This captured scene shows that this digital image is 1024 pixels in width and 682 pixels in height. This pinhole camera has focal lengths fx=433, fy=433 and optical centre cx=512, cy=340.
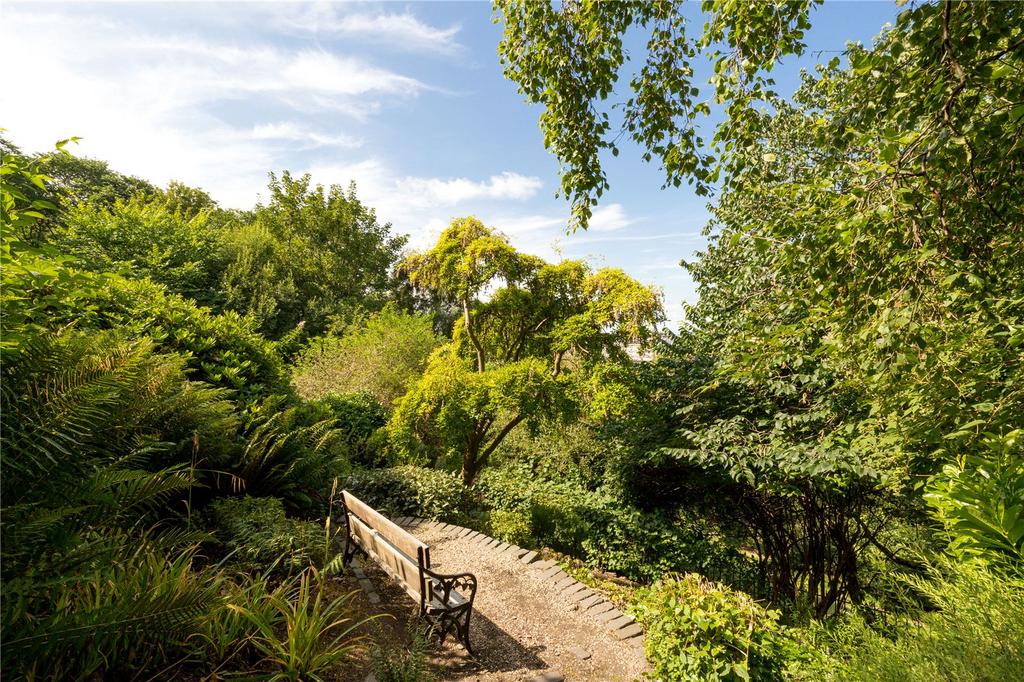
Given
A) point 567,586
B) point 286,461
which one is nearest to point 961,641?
point 567,586

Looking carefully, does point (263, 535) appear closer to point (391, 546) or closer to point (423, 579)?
point (391, 546)

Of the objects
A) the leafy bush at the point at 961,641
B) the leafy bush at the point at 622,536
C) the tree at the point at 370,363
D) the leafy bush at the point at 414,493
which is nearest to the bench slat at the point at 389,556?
the leafy bush at the point at 414,493

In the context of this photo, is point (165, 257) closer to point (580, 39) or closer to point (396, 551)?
point (396, 551)

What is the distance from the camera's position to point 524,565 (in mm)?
5750

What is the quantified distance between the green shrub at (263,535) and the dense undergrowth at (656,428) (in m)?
0.04

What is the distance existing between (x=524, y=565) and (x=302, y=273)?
19.6 metres

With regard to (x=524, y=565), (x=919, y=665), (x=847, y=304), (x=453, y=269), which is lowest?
(x=524, y=565)

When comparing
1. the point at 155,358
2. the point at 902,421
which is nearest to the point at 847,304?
the point at 902,421

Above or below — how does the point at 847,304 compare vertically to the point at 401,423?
above

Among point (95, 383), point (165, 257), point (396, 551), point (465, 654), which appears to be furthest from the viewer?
point (165, 257)

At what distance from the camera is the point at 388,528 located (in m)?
4.41

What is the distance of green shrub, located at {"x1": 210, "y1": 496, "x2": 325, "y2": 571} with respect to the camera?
414 centimetres

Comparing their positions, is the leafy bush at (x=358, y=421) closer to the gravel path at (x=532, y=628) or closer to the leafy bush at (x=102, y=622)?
the gravel path at (x=532, y=628)

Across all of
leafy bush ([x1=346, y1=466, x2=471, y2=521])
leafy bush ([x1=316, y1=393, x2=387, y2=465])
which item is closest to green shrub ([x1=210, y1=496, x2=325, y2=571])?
leafy bush ([x1=346, y1=466, x2=471, y2=521])
